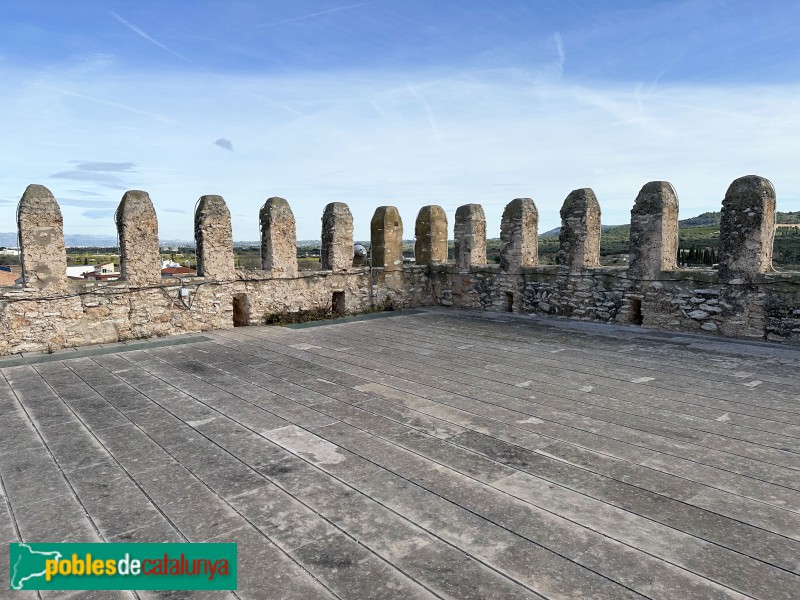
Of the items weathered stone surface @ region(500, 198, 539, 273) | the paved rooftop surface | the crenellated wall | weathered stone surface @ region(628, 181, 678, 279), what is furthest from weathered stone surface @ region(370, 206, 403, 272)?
the paved rooftop surface

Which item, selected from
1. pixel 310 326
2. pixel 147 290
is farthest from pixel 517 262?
pixel 147 290

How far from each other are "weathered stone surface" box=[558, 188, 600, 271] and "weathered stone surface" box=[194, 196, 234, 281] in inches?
221

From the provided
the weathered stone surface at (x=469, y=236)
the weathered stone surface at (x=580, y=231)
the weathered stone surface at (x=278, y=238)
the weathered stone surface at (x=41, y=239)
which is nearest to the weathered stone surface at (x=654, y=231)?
the weathered stone surface at (x=580, y=231)

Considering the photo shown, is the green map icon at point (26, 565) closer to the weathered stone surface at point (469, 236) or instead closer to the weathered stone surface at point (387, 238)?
the weathered stone surface at point (387, 238)

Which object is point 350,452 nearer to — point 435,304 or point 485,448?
point 485,448

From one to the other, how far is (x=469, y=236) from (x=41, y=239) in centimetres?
723

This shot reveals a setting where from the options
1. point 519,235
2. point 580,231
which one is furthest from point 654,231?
point 519,235

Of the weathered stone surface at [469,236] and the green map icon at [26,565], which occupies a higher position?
the weathered stone surface at [469,236]

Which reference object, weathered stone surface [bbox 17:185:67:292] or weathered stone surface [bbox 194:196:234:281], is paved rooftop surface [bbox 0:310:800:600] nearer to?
weathered stone surface [bbox 17:185:67:292]

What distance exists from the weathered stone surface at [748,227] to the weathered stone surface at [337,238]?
6088 millimetres

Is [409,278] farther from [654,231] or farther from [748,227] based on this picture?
[748,227]

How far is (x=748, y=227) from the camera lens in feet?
26.0

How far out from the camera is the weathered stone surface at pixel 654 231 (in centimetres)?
880

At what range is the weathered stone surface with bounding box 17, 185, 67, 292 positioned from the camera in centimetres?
762
